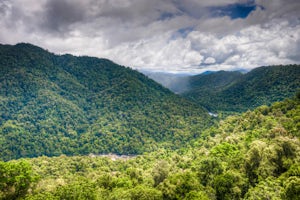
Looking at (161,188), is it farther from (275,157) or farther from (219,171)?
(275,157)

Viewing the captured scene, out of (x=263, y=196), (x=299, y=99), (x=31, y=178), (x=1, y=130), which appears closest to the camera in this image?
(x=263, y=196)

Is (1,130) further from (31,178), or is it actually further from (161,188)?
(161,188)

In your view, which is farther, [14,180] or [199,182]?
[199,182]

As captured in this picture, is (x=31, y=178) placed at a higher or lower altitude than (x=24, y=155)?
higher

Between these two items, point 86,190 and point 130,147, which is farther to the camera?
point 130,147

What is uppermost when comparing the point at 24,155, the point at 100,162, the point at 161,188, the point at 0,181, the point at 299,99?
the point at 299,99

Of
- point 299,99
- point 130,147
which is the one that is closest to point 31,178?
point 299,99

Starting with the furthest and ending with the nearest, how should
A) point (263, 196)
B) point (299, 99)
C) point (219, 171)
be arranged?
point (299, 99) → point (219, 171) → point (263, 196)

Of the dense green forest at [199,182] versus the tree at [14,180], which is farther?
the tree at [14,180]

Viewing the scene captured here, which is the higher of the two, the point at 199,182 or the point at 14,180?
the point at 14,180

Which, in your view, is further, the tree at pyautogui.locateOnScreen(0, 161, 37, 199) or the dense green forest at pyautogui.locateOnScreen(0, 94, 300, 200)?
the tree at pyautogui.locateOnScreen(0, 161, 37, 199)
